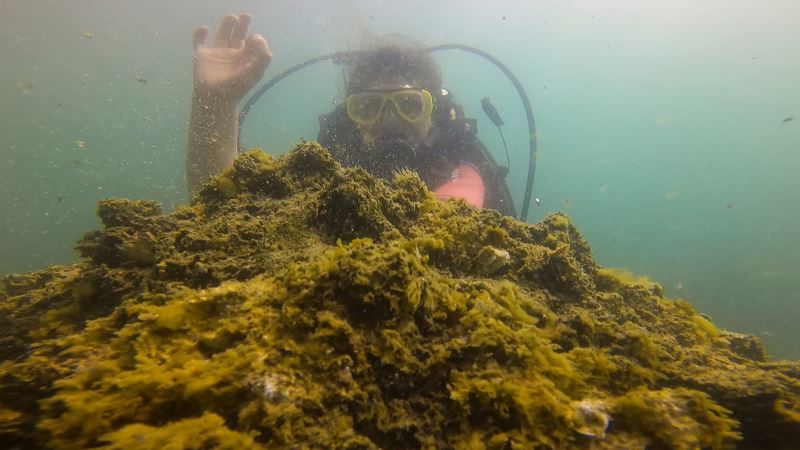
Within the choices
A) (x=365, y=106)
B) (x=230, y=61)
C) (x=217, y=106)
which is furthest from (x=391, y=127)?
(x=217, y=106)

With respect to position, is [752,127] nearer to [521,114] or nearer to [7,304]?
[521,114]

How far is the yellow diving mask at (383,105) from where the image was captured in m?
6.06

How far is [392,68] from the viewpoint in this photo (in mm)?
6734

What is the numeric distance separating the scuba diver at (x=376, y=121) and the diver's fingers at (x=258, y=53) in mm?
13

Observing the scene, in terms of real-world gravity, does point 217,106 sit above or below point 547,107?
below

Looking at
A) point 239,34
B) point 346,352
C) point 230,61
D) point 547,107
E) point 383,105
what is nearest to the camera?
point 346,352

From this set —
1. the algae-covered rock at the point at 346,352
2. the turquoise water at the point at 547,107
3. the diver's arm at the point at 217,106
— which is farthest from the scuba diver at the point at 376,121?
the turquoise water at the point at 547,107

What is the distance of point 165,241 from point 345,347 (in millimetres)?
1089

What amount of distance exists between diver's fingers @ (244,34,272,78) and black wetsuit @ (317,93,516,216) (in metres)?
1.59

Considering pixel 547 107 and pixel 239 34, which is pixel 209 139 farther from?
pixel 547 107

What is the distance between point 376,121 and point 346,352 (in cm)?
548

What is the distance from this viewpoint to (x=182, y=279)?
1.50 m

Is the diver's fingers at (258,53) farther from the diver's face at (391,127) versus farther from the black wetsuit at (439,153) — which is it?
the diver's face at (391,127)

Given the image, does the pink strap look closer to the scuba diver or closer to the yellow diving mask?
the scuba diver
